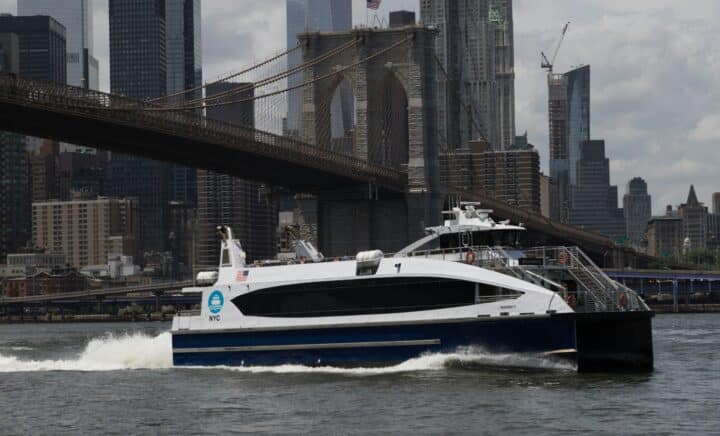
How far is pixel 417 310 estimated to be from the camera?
114 ft

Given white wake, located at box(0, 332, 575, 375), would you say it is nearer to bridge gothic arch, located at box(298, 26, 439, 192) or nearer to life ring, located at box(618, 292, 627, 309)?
life ring, located at box(618, 292, 627, 309)

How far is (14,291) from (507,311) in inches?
6063

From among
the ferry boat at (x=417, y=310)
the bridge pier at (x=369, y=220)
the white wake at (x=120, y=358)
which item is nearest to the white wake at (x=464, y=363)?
the ferry boat at (x=417, y=310)

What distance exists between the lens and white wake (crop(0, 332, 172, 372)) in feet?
131

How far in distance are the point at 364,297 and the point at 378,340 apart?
1.07m

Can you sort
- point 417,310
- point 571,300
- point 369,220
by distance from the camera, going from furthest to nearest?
point 369,220 < point 417,310 < point 571,300

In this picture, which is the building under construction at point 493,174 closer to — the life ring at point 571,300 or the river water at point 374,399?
the river water at point 374,399

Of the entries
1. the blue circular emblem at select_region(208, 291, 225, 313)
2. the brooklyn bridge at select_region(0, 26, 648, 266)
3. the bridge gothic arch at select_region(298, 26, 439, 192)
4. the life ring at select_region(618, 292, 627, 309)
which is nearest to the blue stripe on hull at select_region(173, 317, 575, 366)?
the blue circular emblem at select_region(208, 291, 225, 313)

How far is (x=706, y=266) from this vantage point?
184250mm

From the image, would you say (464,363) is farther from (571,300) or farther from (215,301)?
(215,301)

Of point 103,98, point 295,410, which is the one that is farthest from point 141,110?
point 295,410

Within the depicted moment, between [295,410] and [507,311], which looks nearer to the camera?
[295,410]

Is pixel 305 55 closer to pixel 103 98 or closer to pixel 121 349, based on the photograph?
pixel 103 98

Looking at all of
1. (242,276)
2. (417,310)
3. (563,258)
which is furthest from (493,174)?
(417,310)
